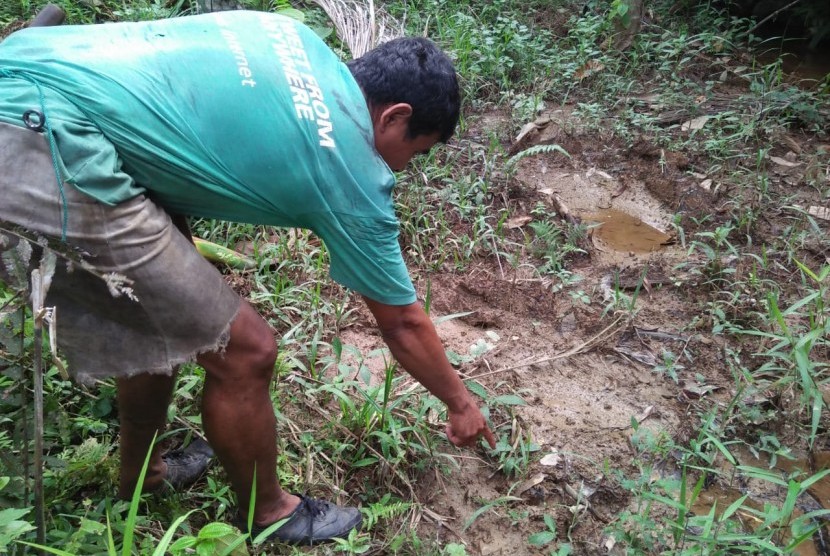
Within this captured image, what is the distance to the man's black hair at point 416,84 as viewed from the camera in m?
1.85

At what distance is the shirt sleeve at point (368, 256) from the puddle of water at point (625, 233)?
2.12 metres

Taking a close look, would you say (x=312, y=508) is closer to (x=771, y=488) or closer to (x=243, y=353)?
(x=243, y=353)

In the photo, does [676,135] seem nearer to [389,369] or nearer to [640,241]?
[640,241]

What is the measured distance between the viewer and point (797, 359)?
98.0 inches

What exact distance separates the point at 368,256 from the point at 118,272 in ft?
1.88

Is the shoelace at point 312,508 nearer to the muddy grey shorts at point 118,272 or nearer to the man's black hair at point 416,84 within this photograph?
the muddy grey shorts at point 118,272

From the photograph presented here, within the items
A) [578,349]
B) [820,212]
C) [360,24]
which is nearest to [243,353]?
[578,349]

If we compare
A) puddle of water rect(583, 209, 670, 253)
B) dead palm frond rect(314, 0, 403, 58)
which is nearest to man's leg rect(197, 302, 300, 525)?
puddle of water rect(583, 209, 670, 253)

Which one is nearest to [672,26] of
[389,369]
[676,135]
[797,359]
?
[676,135]

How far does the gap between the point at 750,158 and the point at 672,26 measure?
188 cm

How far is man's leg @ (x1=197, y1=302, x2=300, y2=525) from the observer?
5.99ft

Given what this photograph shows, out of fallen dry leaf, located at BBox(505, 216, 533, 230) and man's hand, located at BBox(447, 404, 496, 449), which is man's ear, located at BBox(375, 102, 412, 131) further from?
fallen dry leaf, located at BBox(505, 216, 533, 230)

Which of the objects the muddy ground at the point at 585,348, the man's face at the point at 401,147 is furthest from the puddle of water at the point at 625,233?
the man's face at the point at 401,147

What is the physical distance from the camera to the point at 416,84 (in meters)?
1.85
